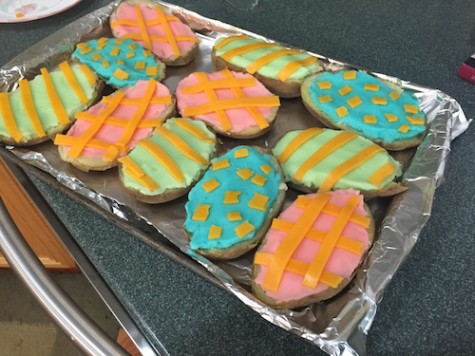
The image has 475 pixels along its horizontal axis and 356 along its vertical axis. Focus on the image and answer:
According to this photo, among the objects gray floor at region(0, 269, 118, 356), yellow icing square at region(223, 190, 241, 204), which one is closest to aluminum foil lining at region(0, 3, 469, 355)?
yellow icing square at region(223, 190, 241, 204)

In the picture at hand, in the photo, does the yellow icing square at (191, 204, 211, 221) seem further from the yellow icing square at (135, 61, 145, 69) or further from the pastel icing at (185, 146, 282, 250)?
the yellow icing square at (135, 61, 145, 69)

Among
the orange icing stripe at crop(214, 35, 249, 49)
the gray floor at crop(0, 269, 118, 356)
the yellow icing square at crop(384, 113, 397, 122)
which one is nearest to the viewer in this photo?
the yellow icing square at crop(384, 113, 397, 122)

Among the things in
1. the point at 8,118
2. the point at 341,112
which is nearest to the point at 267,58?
the point at 341,112

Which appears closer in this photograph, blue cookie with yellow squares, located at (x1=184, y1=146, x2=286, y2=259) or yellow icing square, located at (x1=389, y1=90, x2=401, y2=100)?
blue cookie with yellow squares, located at (x1=184, y1=146, x2=286, y2=259)

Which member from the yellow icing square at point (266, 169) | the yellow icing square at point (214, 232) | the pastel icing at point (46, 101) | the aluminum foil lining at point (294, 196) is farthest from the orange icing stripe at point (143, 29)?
the yellow icing square at point (214, 232)

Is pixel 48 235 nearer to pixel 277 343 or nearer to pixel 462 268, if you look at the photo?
pixel 277 343

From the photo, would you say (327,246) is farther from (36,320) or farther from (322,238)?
(36,320)
